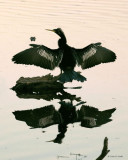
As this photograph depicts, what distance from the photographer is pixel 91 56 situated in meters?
12.3

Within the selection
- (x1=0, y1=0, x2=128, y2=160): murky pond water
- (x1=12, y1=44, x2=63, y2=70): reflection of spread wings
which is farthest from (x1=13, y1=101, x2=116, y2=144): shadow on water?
(x1=12, y1=44, x2=63, y2=70): reflection of spread wings

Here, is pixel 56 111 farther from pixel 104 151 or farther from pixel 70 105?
pixel 104 151

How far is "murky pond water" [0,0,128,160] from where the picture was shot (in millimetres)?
8375

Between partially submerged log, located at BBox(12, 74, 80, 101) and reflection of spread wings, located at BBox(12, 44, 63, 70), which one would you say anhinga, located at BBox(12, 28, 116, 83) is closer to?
reflection of spread wings, located at BBox(12, 44, 63, 70)

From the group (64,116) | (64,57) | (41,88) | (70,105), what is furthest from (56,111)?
(64,57)

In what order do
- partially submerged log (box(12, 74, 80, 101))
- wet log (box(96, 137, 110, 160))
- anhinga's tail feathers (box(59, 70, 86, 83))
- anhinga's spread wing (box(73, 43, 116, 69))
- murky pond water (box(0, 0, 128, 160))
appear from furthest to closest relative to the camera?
1. anhinga's spread wing (box(73, 43, 116, 69))
2. anhinga's tail feathers (box(59, 70, 86, 83))
3. partially submerged log (box(12, 74, 80, 101))
4. murky pond water (box(0, 0, 128, 160))
5. wet log (box(96, 137, 110, 160))

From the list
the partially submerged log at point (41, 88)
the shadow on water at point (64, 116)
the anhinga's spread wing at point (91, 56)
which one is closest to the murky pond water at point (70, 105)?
the shadow on water at point (64, 116)

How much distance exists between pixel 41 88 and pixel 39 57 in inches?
33.0

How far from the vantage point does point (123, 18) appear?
63.8 feet

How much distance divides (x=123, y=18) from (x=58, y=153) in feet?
38.7

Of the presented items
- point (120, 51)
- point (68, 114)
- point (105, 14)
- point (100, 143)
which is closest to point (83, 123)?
point (68, 114)

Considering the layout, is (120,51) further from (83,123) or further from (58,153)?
(58,153)

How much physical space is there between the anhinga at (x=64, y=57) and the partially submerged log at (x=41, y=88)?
11.5 inches

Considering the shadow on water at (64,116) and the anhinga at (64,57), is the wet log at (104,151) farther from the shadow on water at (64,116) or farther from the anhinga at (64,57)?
the anhinga at (64,57)
